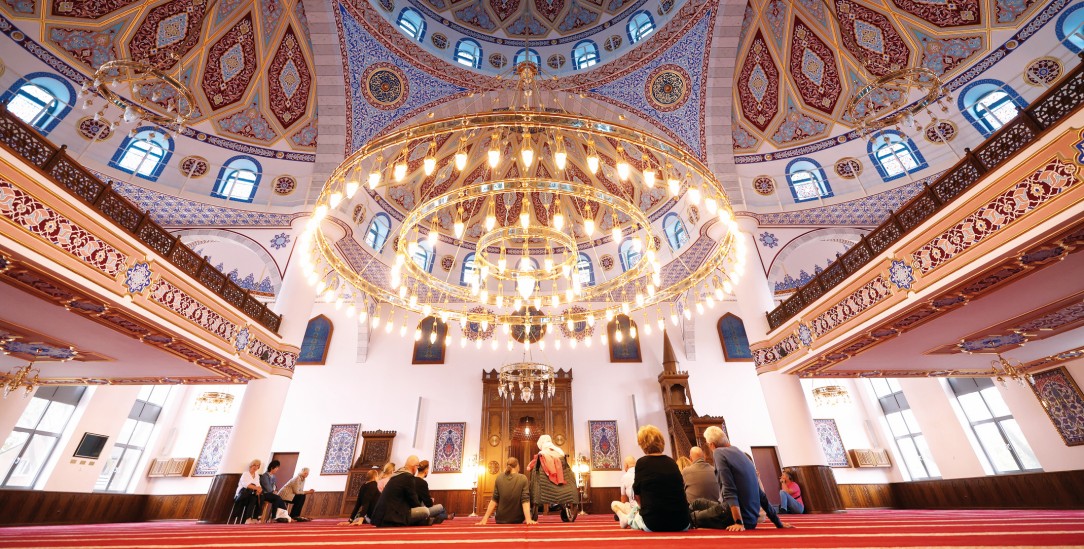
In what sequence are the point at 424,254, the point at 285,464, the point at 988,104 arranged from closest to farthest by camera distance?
1. the point at 988,104
2. the point at 285,464
3. the point at 424,254

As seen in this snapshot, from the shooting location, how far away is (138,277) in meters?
5.16

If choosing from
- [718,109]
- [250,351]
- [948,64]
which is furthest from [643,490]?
[948,64]

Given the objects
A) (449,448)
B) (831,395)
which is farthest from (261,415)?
(831,395)

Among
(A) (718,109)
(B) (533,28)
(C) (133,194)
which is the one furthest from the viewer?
(B) (533,28)

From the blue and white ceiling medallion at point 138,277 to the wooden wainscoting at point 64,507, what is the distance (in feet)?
22.3

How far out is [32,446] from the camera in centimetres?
875

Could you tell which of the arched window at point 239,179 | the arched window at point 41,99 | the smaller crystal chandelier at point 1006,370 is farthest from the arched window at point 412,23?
the smaller crystal chandelier at point 1006,370

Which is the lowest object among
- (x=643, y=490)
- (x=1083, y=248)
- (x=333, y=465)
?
(x=643, y=490)

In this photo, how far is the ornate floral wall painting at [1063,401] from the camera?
7566 mm

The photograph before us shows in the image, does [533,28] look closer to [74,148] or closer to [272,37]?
[272,37]

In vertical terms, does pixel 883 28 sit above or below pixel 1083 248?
above

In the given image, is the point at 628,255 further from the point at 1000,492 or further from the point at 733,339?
the point at 1000,492

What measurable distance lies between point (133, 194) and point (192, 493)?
7.35 metres

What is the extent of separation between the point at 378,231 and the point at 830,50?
11.1 m
